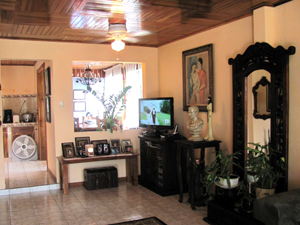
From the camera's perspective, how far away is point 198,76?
481 cm

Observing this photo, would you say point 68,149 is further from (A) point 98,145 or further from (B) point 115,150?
(B) point 115,150

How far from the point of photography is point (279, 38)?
3.55 m

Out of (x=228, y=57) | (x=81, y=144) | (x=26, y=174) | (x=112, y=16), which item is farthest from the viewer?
(x=26, y=174)

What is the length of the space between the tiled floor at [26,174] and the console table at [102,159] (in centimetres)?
59

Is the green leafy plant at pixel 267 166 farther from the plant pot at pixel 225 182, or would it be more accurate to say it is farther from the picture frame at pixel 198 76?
the picture frame at pixel 198 76

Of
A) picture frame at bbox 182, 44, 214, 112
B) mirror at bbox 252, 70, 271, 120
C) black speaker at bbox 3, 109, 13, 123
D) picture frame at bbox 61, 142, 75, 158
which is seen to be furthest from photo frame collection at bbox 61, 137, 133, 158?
black speaker at bbox 3, 109, 13, 123

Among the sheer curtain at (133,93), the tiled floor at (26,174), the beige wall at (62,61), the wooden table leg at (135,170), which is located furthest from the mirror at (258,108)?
the sheer curtain at (133,93)

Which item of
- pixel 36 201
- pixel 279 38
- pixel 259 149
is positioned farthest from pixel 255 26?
pixel 36 201

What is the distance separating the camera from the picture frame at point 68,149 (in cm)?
527

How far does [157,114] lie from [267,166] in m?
2.29

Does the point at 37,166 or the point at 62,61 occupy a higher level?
the point at 62,61

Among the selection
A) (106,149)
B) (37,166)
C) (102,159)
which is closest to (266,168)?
(102,159)

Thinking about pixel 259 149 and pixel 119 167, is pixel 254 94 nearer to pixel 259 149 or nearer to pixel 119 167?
pixel 259 149

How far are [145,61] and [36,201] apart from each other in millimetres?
3072
